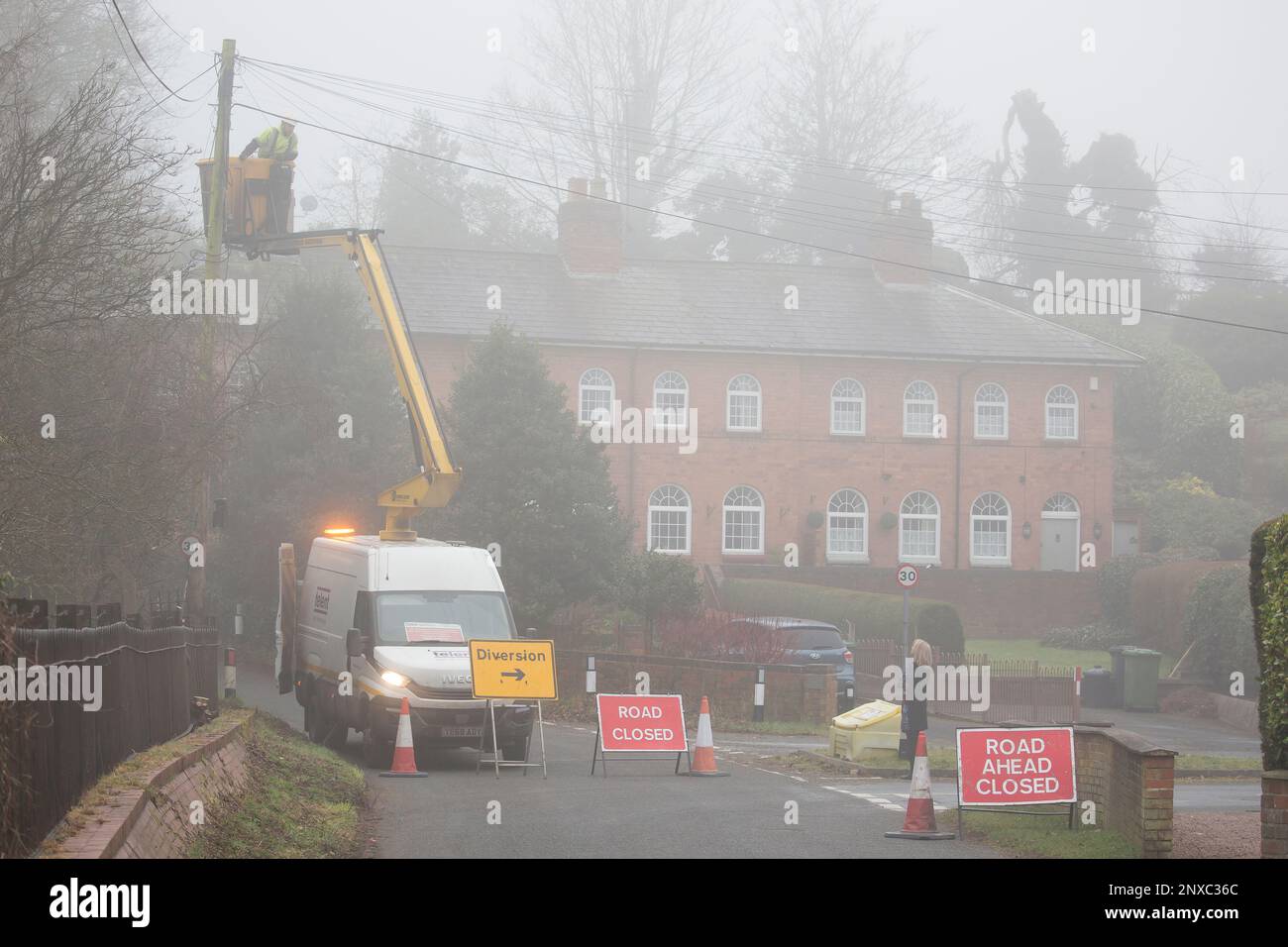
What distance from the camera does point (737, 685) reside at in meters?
26.6

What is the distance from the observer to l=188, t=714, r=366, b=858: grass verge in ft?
34.1

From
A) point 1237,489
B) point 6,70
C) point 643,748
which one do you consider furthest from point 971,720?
point 1237,489

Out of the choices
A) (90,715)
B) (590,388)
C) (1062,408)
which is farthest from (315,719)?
(1062,408)

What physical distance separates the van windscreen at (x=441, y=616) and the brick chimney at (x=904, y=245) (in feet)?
113

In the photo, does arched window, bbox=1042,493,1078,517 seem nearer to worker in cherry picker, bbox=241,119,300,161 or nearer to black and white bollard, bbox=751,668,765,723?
black and white bollard, bbox=751,668,765,723

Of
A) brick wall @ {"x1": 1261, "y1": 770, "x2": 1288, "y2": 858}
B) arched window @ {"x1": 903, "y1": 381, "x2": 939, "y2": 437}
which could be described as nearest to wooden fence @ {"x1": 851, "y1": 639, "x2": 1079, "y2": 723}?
brick wall @ {"x1": 1261, "y1": 770, "x2": 1288, "y2": 858}

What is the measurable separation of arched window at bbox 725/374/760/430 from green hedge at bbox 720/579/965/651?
→ 601cm

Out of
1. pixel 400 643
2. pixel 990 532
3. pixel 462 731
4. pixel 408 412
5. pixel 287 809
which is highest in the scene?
pixel 408 412

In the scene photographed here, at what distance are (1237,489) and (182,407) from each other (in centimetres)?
4275

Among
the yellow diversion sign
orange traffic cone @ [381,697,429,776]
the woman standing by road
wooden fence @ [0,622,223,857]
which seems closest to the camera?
wooden fence @ [0,622,223,857]

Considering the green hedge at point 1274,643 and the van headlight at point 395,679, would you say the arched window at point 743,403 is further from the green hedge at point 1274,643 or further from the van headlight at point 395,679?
the green hedge at point 1274,643

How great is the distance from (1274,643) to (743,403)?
3737cm

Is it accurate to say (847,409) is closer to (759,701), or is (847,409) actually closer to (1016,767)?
(759,701)

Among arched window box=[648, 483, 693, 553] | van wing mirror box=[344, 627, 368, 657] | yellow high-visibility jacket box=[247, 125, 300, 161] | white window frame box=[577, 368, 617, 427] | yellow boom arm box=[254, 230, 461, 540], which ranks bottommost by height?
van wing mirror box=[344, 627, 368, 657]
